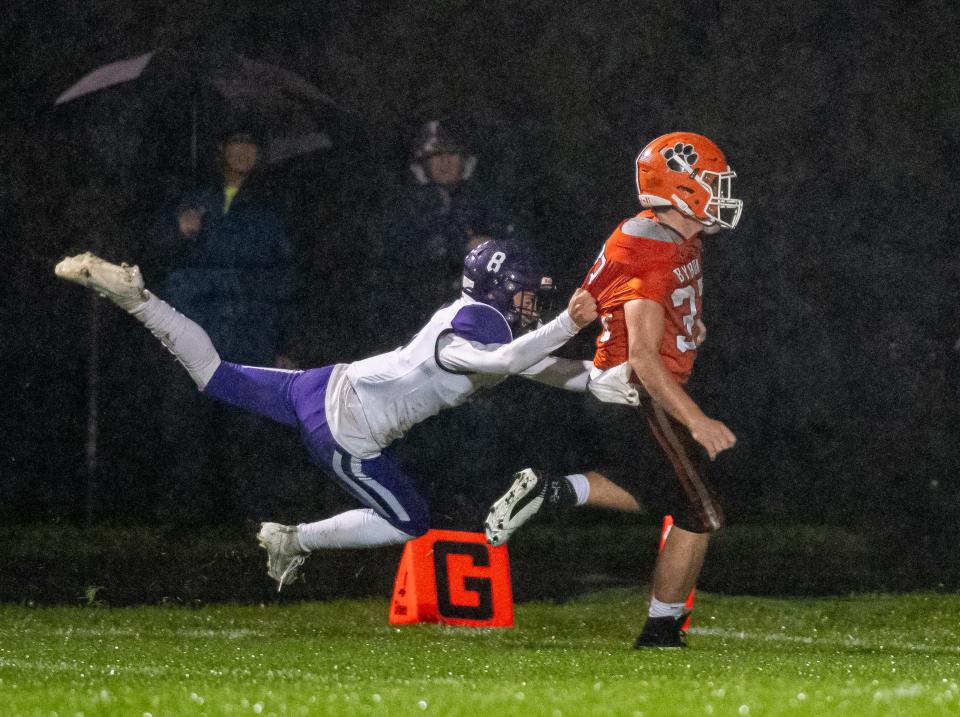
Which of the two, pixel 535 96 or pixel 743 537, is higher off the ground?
pixel 535 96

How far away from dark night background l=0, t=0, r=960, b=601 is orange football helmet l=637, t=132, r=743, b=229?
3.02 meters

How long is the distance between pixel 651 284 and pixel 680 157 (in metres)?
0.54

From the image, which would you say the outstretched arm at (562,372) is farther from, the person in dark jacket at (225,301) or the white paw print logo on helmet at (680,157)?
the person in dark jacket at (225,301)

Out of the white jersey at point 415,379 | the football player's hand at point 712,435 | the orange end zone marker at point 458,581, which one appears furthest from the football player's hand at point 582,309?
the orange end zone marker at point 458,581

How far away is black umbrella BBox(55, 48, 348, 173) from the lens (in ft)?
30.7

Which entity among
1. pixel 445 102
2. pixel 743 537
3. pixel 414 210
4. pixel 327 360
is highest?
pixel 445 102

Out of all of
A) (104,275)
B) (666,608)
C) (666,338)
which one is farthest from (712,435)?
(104,275)

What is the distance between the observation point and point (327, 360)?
9609 mm

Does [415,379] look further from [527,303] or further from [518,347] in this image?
[518,347]

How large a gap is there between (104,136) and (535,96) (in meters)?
2.55

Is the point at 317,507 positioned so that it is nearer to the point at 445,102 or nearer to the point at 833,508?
the point at 445,102

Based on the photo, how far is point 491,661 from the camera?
5.68 metres

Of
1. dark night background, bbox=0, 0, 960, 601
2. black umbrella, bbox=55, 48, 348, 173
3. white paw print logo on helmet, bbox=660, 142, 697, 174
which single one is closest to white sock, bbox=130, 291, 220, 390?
white paw print logo on helmet, bbox=660, 142, 697, 174

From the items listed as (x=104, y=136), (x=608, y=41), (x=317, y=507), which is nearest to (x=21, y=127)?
(x=104, y=136)
